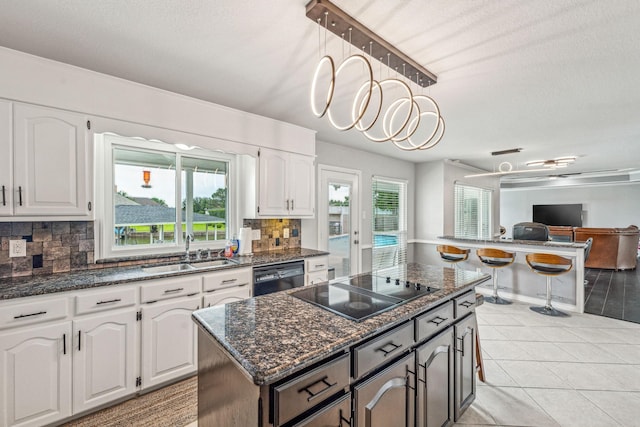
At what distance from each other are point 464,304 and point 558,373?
5.11 ft

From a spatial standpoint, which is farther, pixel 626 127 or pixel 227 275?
pixel 626 127

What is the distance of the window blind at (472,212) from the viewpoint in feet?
20.9

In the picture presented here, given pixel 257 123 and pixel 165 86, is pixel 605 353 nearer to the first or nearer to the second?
pixel 257 123

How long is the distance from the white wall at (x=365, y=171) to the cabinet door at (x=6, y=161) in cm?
282

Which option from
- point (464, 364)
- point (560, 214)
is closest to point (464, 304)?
point (464, 364)

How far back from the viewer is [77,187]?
218cm

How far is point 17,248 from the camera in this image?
2146mm

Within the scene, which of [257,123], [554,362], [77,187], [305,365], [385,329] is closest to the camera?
[305,365]

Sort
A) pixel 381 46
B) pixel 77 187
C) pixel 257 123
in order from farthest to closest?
pixel 257 123 → pixel 77 187 → pixel 381 46

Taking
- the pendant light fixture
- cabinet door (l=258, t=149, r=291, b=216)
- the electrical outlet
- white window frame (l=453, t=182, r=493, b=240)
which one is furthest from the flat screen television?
the electrical outlet

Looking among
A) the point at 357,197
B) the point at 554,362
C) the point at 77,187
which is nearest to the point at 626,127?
the point at 554,362

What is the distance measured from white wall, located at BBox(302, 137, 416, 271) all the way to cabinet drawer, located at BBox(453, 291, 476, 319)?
2.38m

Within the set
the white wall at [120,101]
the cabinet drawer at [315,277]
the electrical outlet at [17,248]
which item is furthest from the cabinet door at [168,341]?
the white wall at [120,101]

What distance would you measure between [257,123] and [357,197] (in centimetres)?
216
